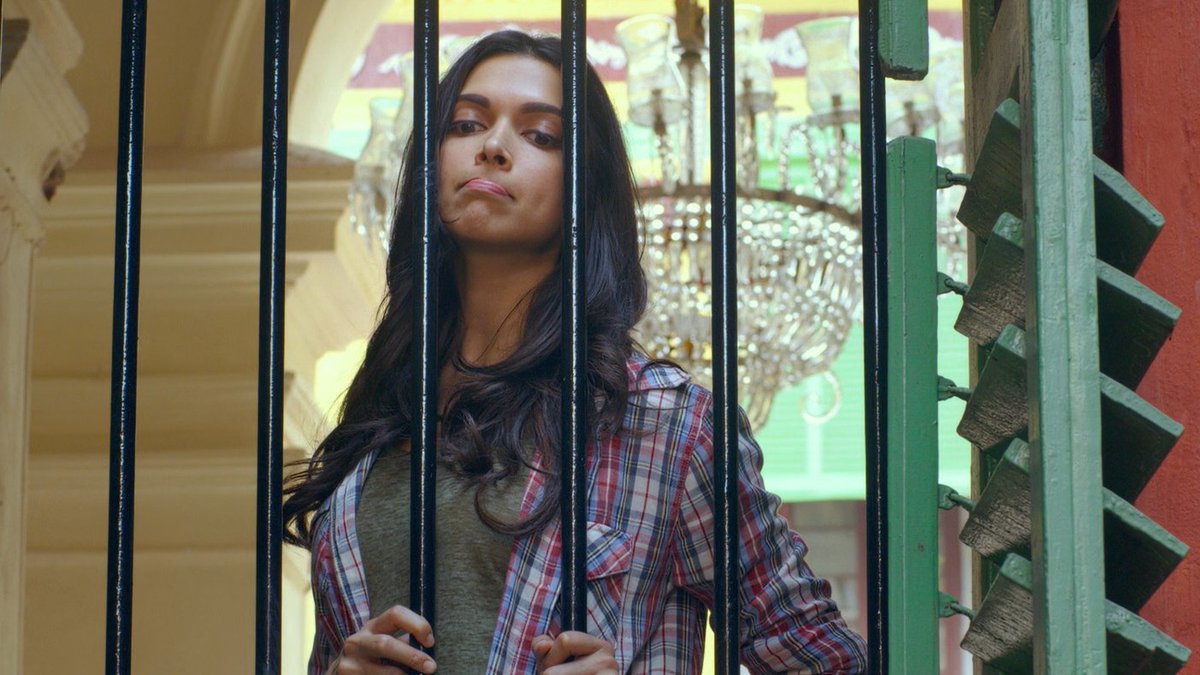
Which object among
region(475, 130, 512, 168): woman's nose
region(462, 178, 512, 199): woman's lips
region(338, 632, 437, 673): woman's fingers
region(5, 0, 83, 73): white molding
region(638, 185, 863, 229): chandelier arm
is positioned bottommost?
region(338, 632, 437, 673): woman's fingers

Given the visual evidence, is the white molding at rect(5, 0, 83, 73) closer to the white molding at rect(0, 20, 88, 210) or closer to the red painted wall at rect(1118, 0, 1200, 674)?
the white molding at rect(0, 20, 88, 210)

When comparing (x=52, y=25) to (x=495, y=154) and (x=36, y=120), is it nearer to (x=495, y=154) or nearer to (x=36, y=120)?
(x=36, y=120)

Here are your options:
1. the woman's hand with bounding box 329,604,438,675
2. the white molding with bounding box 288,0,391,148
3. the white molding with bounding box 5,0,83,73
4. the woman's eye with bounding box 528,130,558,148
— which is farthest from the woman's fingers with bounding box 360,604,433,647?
the white molding with bounding box 288,0,391,148

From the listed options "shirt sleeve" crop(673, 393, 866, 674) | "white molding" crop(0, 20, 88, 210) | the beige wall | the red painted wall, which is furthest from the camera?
the beige wall

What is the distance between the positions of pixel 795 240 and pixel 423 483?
4.22m

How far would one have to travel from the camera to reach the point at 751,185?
19.6 ft

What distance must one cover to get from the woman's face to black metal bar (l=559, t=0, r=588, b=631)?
231mm

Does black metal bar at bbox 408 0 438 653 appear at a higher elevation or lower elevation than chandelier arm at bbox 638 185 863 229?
lower

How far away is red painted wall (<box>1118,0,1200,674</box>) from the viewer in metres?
1.85

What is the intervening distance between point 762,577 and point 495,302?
18.2 inches

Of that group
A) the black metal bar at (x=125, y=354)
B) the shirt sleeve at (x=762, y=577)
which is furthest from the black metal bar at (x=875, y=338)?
the black metal bar at (x=125, y=354)

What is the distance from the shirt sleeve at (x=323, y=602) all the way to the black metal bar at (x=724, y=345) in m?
0.46

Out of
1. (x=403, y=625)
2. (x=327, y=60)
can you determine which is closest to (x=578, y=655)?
(x=403, y=625)

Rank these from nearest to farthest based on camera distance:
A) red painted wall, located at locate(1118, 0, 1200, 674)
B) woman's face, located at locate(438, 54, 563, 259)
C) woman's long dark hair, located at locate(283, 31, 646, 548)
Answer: red painted wall, located at locate(1118, 0, 1200, 674) < woman's long dark hair, located at locate(283, 31, 646, 548) < woman's face, located at locate(438, 54, 563, 259)
